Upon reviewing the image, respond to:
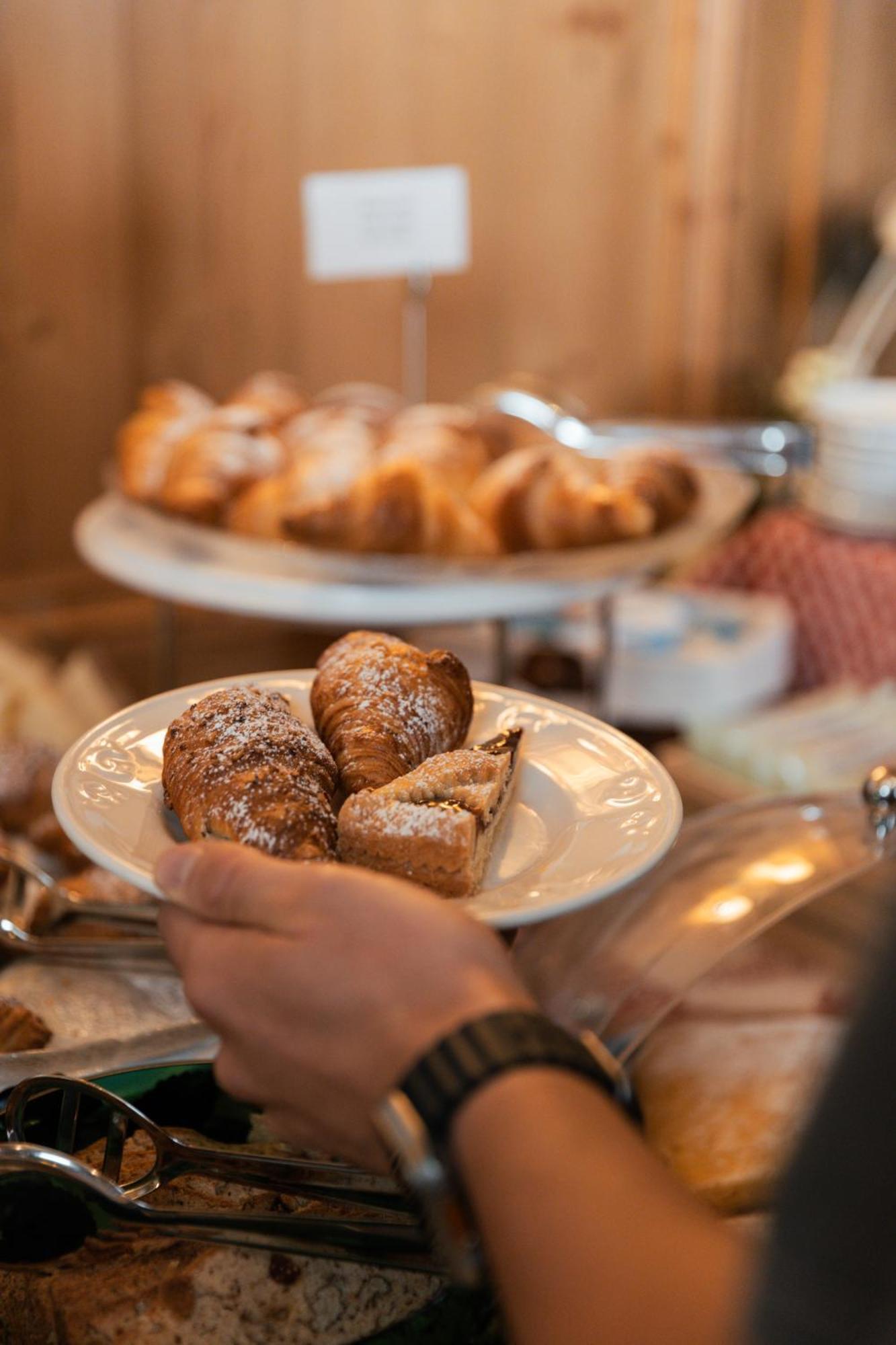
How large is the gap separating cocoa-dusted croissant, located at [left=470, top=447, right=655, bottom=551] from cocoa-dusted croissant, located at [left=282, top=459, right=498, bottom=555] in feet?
0.17

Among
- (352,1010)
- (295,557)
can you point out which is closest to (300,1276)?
(352,1010)

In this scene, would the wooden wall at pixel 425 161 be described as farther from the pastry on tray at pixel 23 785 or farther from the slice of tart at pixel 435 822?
the slice of tart at pixel 435 822

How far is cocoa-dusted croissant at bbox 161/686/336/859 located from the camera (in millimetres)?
483

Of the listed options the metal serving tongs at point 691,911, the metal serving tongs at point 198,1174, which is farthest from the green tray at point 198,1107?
the metal serving tongs at point 691,911

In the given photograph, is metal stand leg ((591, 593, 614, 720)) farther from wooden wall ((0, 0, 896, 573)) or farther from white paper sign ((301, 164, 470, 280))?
wooden wall ((0, 0, 896, 573))

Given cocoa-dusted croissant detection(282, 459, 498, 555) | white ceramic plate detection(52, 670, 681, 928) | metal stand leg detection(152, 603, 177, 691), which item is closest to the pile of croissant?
cocoa-dusted croissant detection(282, 459, 498, 555)

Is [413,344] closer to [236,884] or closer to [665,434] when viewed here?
[665,434]

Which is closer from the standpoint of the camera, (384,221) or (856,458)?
(384,221)

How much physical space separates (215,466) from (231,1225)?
0.96 metres

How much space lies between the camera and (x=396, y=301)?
213 centimetres

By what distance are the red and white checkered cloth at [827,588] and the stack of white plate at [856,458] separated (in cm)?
4

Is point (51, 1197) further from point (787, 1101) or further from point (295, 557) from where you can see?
point (295, 557)

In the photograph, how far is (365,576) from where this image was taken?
1.21 metres

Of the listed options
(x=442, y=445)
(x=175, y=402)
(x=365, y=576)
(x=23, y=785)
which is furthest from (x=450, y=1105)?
(x=175, y=402)
